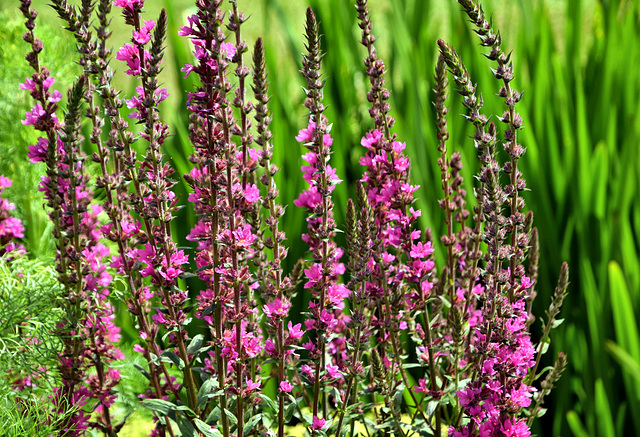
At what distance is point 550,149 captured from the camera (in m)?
2.80

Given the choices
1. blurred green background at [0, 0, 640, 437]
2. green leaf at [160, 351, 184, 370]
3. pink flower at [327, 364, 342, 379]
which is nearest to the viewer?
green leaf at [160, 351, 184, 370]

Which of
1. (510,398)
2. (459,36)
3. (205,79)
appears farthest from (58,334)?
(459,36)

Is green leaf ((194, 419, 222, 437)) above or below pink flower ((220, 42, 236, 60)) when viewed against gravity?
below

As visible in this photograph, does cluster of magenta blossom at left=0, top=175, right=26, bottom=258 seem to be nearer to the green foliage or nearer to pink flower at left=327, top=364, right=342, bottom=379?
the green foliage

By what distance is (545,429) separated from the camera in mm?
2637

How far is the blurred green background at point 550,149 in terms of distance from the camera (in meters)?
2.36

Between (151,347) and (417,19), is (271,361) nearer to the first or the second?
(151,347)

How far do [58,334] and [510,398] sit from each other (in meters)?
1.01

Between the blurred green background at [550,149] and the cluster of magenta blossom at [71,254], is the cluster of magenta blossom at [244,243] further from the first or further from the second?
the blurred green background at [550,149]

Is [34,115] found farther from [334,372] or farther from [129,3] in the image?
[334,372]

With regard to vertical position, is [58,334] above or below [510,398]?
above

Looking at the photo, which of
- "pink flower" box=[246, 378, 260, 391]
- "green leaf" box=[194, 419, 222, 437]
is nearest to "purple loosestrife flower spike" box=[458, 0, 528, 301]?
"pink flower" box=[246, 378, 260, 391]

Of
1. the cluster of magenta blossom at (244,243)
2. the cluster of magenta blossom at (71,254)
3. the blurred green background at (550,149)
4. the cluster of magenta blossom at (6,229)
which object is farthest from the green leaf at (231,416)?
the blurred green background at (550,149)

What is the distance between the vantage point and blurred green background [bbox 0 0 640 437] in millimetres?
2361
